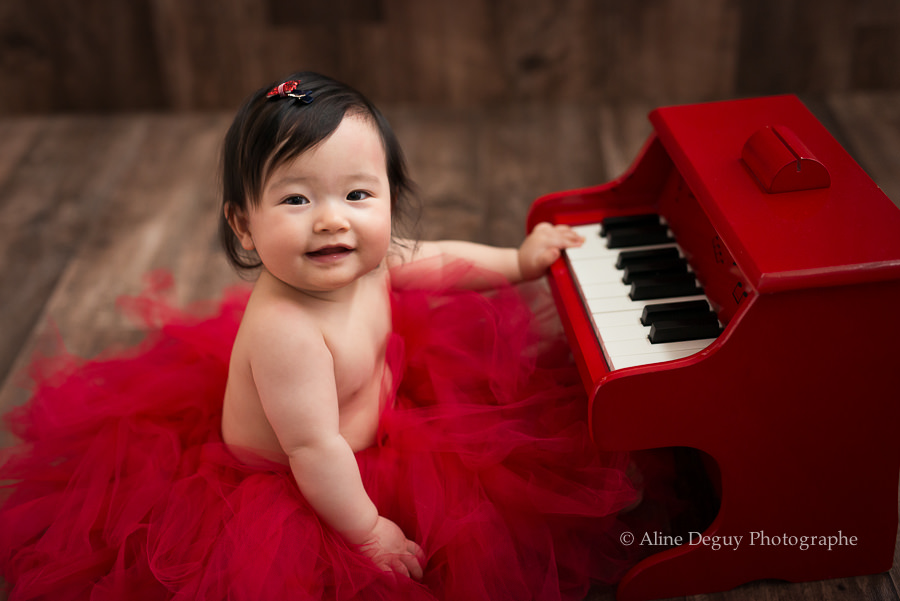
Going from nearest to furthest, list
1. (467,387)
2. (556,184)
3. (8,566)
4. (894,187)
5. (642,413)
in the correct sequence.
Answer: (642,413) < (8,566) < (467,387) < (894,187) < (556,184)

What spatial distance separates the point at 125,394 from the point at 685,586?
0.94 meters

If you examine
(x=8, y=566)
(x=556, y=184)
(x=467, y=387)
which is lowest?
(x=556, y=184)

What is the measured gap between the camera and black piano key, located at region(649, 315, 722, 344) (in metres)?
1.16

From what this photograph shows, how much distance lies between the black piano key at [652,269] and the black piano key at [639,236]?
72mm

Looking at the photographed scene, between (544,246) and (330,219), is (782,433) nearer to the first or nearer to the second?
(544,246)

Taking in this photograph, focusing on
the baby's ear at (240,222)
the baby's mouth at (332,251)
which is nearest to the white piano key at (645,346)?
the baby's mouth at (332,251)

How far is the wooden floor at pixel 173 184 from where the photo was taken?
2.07 metres

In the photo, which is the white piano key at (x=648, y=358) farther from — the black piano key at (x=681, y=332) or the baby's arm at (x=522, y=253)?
the baby's arm at (x=522, y=253)

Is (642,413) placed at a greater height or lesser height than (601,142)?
greater

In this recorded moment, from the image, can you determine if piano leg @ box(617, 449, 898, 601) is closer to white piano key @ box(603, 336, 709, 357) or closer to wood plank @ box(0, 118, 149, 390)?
white piano key @ box(603, 336, 709, 357)

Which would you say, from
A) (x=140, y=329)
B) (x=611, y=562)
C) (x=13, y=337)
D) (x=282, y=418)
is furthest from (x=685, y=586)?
(x=13, y=337)

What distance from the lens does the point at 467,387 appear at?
53.9 inches

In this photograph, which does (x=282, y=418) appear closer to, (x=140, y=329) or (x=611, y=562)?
(x=611, y=562)

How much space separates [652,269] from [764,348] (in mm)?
295
